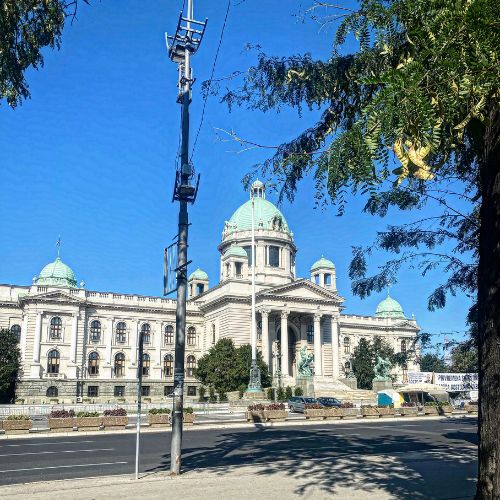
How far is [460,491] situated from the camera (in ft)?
37.3

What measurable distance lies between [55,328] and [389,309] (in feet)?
200

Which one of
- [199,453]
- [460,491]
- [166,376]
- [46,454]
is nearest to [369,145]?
[460,491]

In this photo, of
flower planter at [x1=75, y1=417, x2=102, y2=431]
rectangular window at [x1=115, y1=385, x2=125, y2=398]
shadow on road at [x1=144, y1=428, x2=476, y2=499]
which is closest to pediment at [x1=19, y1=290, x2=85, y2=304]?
rectangular window at [x1=115, y1=385, x2=125, y2=398]

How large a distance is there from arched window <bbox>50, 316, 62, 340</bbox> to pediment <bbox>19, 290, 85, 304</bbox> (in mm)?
2447

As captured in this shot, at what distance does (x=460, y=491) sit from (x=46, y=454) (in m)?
13.6

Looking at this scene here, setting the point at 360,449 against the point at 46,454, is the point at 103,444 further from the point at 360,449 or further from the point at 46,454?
the point at 360,449

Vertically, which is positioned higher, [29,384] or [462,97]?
[462,97]

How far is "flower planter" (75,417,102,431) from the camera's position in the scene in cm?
2995

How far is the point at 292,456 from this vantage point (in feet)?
58.0

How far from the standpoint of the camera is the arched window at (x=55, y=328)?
71312mm

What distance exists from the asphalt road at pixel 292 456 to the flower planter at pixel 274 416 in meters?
7.26

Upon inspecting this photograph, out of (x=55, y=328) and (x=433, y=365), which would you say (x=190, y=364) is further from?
(x=433, y=365)

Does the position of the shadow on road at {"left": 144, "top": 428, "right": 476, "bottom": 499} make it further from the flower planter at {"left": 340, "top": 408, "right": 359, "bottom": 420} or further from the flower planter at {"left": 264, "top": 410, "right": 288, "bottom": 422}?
the flower planter at {"left": 340, "top": 408, "right": 359, "bottom": 420}

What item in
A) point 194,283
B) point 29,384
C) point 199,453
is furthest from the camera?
point 194,283
